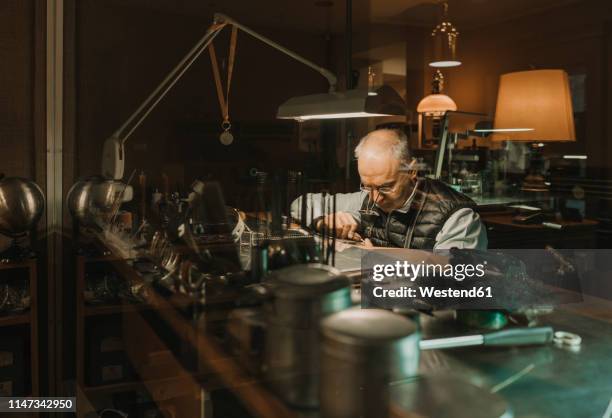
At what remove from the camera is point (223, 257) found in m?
1.20

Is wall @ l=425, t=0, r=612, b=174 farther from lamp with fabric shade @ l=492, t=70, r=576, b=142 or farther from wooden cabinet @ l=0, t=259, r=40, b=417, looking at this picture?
wooden cabinet @ l=0, t=259, r=40, b=417

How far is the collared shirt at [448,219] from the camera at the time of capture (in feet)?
3.70

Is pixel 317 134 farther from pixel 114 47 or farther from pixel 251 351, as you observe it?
pixel 114 47

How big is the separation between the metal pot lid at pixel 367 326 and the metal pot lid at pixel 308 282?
5cm

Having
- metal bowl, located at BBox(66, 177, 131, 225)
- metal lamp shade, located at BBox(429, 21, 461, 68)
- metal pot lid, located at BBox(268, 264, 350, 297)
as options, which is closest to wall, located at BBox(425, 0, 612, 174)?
metal lamp shade, located at BBox(429, 21, 461, 68)

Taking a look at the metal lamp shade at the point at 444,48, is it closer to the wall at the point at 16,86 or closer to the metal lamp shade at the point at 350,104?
the metal lamp shade at the point at 350,104

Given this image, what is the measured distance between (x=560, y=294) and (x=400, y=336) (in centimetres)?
64

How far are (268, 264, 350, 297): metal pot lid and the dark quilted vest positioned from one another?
0.40 meters

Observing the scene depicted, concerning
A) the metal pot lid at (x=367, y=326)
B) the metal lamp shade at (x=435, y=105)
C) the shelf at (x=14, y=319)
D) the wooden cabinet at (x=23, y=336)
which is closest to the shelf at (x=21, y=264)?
the wooden cabinet at (x=23, y=336)

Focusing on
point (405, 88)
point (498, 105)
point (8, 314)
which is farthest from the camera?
point (8, 314)

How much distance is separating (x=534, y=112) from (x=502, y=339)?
0.72 meters

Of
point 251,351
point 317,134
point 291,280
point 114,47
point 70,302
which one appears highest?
point 114,47

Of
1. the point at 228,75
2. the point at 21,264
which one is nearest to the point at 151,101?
the point at 228,75

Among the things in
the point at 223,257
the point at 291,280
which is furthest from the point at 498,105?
the point at 291,280
